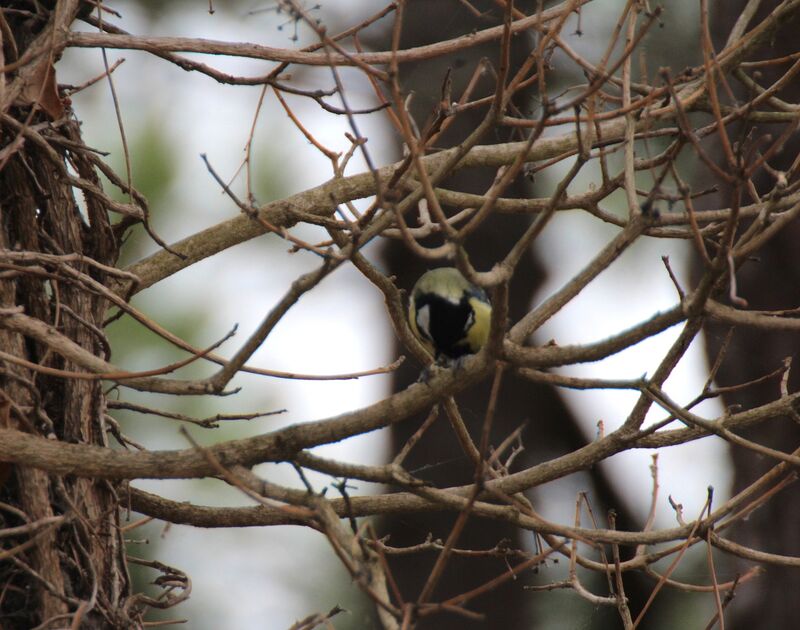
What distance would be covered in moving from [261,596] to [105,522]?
2779 mm

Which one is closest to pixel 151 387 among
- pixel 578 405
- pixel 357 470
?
pixel 357 470

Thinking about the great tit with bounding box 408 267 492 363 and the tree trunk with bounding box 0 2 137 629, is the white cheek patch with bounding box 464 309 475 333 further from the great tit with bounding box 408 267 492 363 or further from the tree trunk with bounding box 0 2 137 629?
the tree trunk with bounding box 0 2 137 629

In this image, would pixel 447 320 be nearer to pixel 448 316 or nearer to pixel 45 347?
pixel 448 316

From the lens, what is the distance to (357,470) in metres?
1.35

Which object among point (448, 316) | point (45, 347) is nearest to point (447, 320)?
point (448, 316)

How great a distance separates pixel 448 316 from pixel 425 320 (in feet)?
0.18

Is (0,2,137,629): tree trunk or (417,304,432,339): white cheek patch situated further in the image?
(417,304,432,339): white cheek patch

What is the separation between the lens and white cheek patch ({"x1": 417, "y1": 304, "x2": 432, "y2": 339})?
6.72ft

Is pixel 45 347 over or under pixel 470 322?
over

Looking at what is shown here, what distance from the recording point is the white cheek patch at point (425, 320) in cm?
205

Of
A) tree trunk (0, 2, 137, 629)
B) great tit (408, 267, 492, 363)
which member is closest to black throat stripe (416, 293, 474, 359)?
great tit (408, 267, 492, 363)

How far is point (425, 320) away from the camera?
6.74ft

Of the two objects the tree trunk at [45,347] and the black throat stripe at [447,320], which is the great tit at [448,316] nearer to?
the black throat stripe at [447,320]

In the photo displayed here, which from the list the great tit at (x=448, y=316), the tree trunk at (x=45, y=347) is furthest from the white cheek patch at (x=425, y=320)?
the tree trunk at (x=45, y=347)
